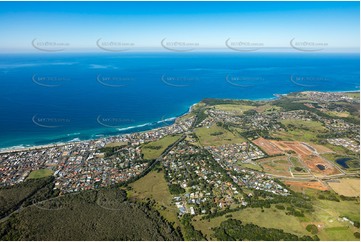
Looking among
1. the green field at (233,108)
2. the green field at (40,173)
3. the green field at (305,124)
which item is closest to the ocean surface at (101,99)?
the green field at (233,108)

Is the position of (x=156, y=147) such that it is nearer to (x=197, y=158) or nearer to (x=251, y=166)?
(x=197, y=158)

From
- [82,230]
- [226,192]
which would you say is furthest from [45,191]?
[226,192]

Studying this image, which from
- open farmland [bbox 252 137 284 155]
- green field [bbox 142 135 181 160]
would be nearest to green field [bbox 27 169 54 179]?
green field [bbox 142 135 181 160]

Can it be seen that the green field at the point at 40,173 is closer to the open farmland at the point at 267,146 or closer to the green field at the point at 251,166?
the green field at the point at 251,166

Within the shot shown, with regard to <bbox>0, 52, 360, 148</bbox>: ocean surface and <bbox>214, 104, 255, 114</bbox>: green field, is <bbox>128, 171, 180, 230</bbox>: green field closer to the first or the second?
<bbox>0, 52, 360, 148</bbox>: ocean surface

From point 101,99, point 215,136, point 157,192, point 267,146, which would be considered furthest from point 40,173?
point 101,99
